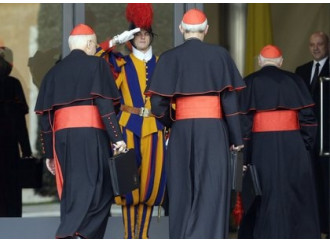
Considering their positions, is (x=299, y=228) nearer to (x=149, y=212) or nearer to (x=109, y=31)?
(x=149, y=212)

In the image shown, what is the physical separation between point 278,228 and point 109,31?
88.1 inches

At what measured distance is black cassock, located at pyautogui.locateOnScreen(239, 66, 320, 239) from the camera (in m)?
10.2

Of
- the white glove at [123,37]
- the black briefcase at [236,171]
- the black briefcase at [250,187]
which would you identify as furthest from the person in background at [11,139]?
the black briefcase at [236,171]

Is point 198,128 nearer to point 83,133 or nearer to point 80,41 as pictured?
point 83,133

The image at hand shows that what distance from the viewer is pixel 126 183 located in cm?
924

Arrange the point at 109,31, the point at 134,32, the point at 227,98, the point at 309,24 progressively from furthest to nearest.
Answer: the point at 309,24, the point at 109,31, the point at 134,32, the point at 227,98

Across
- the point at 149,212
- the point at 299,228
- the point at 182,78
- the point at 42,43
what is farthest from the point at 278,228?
the point at 42,43

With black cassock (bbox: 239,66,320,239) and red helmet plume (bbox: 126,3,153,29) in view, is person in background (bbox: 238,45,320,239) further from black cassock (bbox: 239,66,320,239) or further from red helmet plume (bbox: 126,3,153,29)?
red helmet plume (bbox: 126,3,153,29)

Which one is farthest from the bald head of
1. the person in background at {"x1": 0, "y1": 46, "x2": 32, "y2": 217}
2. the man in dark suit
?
the person in background at {"x1": 0, "y1": 46, "x2": 32, "y2": 217}

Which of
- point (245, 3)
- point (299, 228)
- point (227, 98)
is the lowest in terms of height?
point (299, 228)

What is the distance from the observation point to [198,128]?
29.9 ft

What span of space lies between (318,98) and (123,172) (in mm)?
2936

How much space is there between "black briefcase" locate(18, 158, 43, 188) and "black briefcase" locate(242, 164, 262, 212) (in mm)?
2146

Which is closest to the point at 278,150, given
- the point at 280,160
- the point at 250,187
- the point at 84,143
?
the point at 280,160
